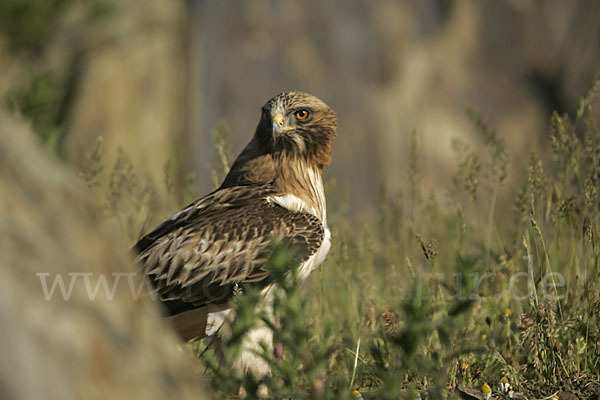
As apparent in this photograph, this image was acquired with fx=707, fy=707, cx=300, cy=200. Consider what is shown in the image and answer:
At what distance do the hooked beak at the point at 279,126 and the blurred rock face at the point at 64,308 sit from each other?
2.08 metres

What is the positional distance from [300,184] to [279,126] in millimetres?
335

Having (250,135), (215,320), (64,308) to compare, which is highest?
(64,308)

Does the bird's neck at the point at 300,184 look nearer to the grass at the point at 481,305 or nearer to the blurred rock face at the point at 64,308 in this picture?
the grass at the point at 481,305

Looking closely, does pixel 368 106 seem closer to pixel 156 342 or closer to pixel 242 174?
pixel 242 174

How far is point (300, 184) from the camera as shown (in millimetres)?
3732

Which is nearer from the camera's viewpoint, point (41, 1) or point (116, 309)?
point (116, 309)

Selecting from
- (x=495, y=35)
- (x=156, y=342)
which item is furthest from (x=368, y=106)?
(x=156, y=342)

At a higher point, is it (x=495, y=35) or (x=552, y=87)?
(x=495, y=35)

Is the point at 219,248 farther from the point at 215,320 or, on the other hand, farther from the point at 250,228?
the point at 215,320

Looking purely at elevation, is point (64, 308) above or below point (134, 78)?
above

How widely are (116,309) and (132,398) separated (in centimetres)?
20

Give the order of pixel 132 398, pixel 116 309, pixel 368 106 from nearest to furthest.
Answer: pixel 132 398, pixel 116 309, pixel 368 106

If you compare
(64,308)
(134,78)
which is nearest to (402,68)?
(134,78)

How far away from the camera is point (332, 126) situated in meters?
3.86
